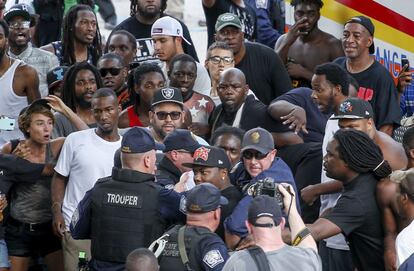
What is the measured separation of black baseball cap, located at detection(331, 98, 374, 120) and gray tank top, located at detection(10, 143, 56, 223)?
249 cm

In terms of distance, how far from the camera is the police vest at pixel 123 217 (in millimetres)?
8961

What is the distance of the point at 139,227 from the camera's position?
8.98 m

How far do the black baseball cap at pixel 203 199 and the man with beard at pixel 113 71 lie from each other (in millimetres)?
3760

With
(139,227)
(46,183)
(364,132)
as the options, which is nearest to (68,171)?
(46,183)

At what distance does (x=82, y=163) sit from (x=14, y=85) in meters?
1.88

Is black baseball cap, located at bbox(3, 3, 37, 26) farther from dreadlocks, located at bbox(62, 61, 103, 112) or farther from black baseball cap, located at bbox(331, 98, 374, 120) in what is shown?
black baseball cap, located at bbox(331, 98, 374, 120)

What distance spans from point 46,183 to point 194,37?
25.1 ft

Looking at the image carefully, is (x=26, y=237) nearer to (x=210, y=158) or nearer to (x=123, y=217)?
(x=123, y=217)

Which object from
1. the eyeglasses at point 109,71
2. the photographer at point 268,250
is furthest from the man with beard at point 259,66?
the photographer at point 268,250

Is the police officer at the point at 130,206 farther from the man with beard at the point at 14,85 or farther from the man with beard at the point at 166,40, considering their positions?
the man with beard at the point at 166,40

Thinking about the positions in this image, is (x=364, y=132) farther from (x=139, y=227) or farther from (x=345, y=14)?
(x=345, y=14)

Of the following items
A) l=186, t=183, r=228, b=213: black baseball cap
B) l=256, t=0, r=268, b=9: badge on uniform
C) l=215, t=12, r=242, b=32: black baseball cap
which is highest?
l=256, t=0, r=268, b=9: badge on uniform

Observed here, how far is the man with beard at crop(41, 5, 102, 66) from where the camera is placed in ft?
42.1

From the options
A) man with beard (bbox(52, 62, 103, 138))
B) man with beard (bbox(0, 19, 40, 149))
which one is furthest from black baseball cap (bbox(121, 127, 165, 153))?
man with beard (bbox(0, 19, 40, 149))
